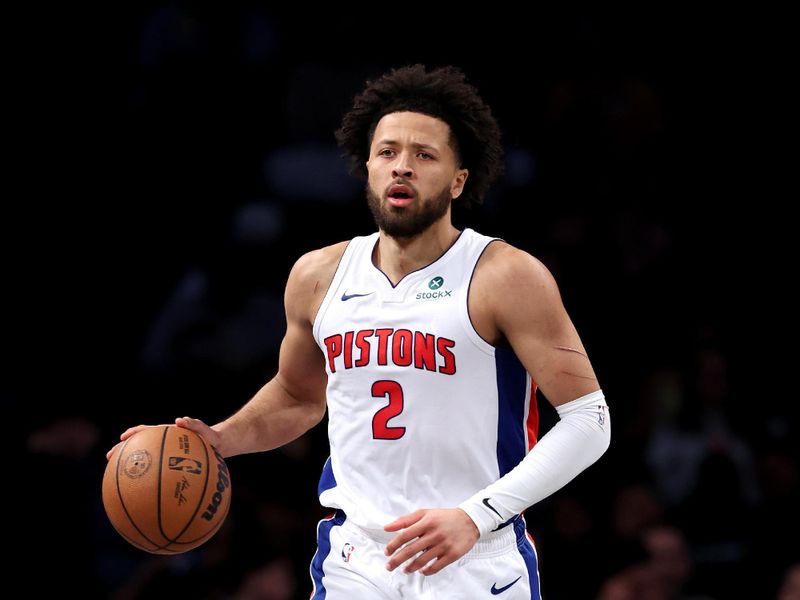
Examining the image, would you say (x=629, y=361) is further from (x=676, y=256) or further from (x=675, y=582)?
(x=675, y=582)

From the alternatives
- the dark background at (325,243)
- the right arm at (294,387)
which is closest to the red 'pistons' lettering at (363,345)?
the right arm at (294,387)

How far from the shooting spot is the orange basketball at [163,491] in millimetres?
4020

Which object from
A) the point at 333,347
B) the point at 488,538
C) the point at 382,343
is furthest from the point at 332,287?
the point at 488,538

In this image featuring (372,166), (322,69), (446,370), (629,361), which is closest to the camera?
(446,370)

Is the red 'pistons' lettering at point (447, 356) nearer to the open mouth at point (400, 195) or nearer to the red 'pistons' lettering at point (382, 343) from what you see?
the red 'pistons' lettering at point (382, 343)

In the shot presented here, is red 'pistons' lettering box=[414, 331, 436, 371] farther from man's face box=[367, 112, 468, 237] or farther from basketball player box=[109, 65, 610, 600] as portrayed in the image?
man's face box=[367, 112, 468, 237]

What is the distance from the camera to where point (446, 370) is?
157 inches

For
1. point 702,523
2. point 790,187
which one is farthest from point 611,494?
point 790,187

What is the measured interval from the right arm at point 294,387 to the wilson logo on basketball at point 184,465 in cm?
19

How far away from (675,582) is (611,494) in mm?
693

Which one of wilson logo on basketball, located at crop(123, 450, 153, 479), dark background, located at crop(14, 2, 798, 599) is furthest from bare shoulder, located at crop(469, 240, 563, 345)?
dark background, located at crop(14, 2, 798, 599)

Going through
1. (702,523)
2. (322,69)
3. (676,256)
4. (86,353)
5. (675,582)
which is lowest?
(675,582)

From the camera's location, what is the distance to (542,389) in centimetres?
390

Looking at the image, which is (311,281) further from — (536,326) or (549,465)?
(549,465)
